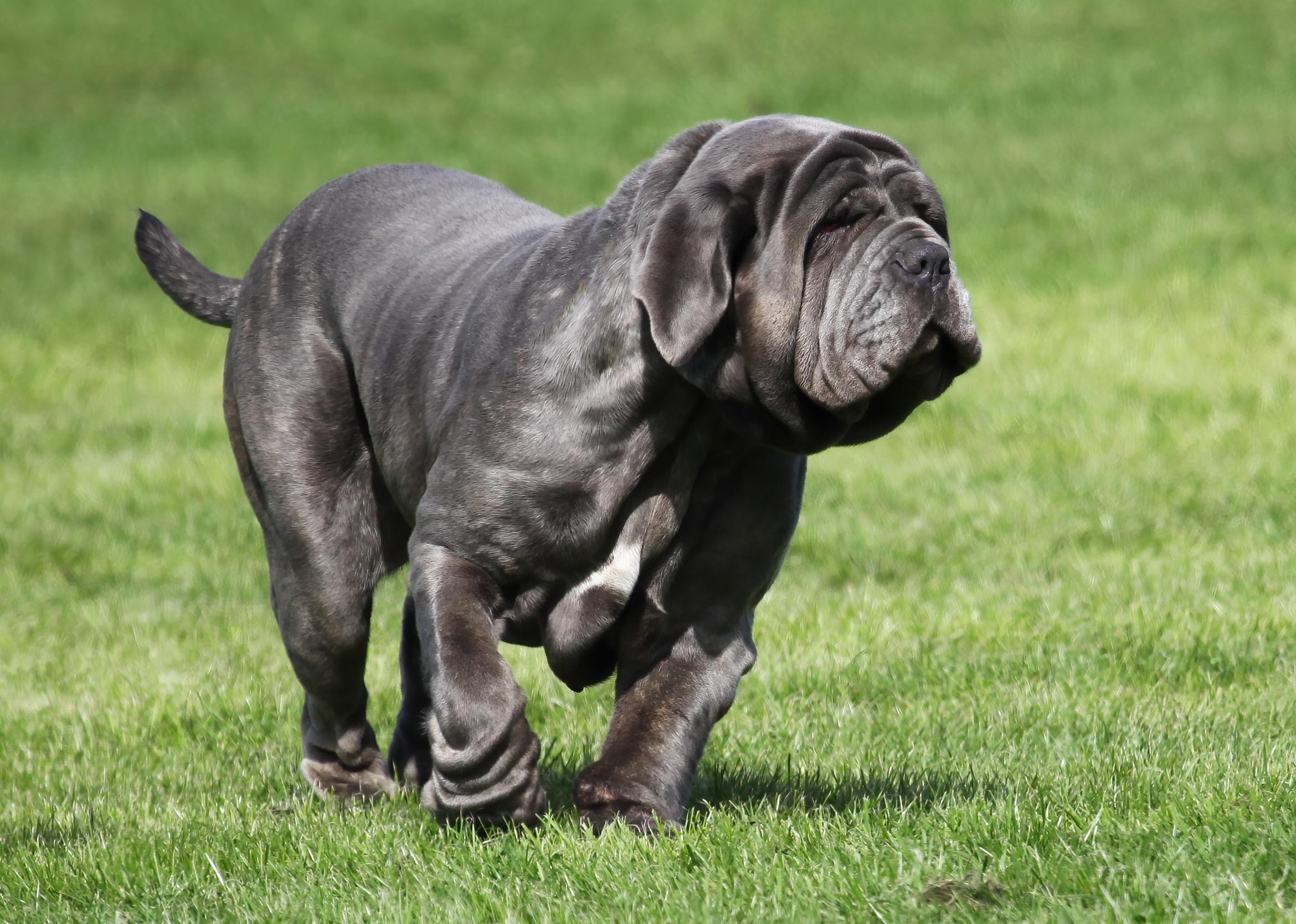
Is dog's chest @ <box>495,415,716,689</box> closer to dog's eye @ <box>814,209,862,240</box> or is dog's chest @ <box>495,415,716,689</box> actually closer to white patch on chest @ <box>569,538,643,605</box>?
white patch on chest @ <box>569,538,643,605</box>


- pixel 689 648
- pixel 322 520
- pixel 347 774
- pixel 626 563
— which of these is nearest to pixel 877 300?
pixel 626 563

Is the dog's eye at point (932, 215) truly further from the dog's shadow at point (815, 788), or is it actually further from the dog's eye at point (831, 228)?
the dog's shadow at point (815, 788)

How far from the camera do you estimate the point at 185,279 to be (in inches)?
229

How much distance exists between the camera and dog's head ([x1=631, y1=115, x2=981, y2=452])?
12.2 ft

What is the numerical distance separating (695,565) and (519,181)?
15.3 meters

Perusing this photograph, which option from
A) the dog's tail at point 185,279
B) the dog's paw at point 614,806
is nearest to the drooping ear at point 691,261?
the dog's paw at point 614,806

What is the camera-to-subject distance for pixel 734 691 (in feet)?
14.3

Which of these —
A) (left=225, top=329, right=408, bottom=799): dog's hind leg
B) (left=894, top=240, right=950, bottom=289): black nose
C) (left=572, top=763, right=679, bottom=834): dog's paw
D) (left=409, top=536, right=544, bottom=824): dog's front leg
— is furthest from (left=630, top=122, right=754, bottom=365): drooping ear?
(left=225, top=329, right=408, bottom=799): dog's hind leg

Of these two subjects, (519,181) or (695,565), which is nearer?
(695,565)

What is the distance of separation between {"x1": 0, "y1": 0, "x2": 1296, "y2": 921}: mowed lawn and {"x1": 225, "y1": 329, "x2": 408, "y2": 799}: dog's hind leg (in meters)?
0.40

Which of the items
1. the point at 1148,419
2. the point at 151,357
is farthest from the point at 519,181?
the point at 1148,419

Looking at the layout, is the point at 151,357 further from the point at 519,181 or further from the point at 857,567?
the point at 857,567

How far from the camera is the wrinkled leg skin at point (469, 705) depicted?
3.95 meters

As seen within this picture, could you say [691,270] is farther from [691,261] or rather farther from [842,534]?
[842,534]
